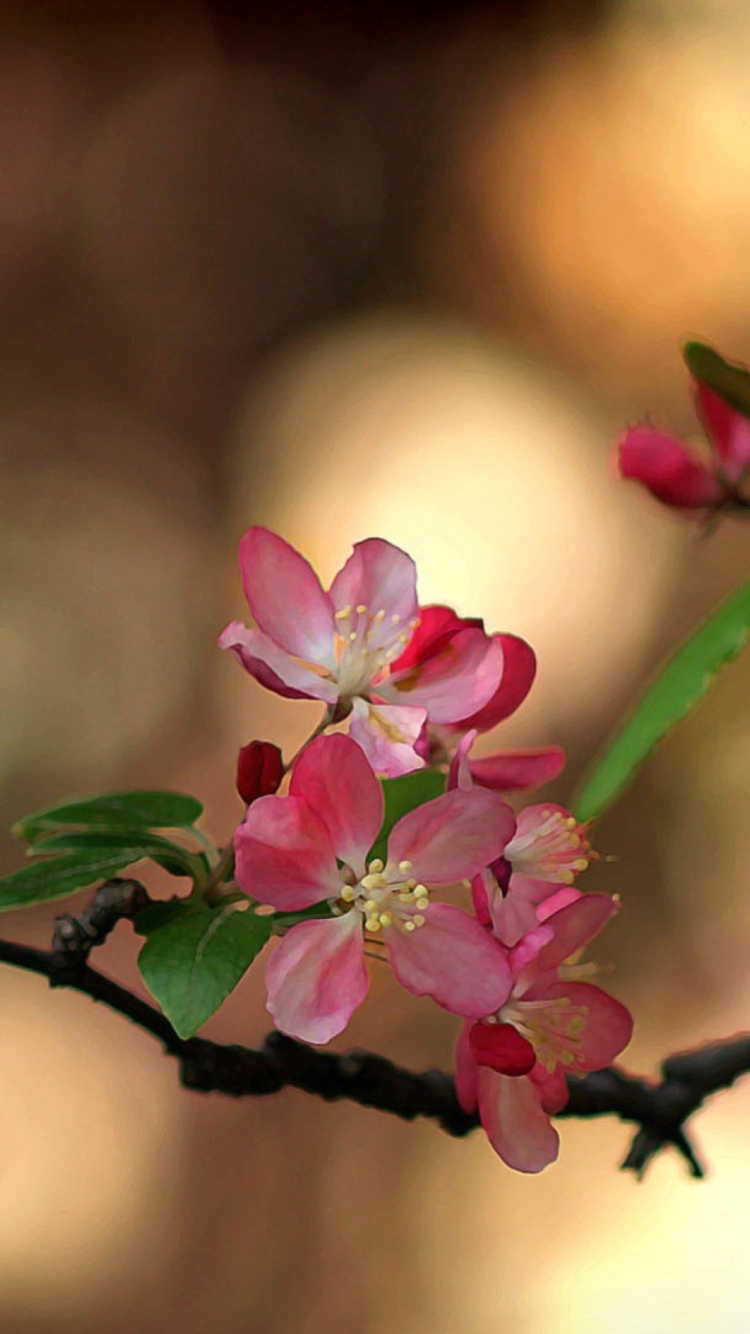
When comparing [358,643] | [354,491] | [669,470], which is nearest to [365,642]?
[358,643]

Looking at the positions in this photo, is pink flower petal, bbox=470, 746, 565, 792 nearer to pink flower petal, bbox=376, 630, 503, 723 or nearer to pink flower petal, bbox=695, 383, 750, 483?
pink flower petal, bbox=376, 630, 503, 723

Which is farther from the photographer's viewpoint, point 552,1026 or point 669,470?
point 669,470

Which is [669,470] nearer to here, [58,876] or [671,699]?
[671,699]

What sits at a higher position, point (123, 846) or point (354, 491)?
point (123, 846)

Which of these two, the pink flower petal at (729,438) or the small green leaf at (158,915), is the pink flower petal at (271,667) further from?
the pink flower petal at (729,438)

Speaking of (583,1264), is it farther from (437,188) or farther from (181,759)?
(437,188)

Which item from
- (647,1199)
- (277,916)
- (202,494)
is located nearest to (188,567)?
(202,494)

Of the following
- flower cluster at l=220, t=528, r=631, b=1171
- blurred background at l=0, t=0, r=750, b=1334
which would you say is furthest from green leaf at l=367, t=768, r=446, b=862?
blurred background at l=0, t=0, r=750, b=1334
